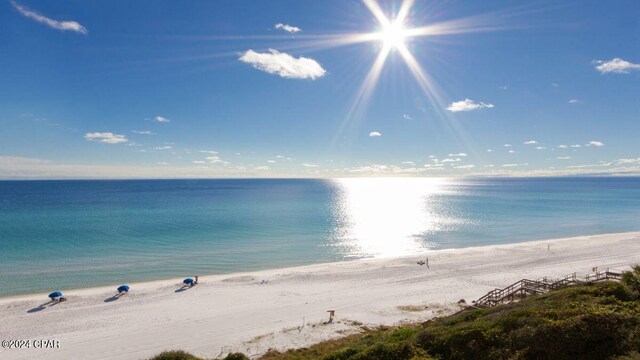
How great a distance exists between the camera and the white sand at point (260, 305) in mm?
21344

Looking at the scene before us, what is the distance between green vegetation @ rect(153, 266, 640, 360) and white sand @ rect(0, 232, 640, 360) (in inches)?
373

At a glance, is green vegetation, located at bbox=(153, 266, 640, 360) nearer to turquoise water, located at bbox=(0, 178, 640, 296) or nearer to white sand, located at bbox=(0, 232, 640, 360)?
white sand, located at bbox=(0, 232, 640, 360)

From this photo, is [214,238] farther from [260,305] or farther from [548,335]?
[548,335]

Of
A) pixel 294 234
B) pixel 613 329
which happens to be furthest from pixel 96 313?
pixel 294 234

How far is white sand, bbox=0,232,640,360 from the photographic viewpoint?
2134 centimetres

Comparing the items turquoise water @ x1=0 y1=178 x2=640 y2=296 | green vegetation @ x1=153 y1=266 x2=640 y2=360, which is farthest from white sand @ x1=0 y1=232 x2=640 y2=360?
green vegetation @ x1=153 y1=266 x2=640 y2=360

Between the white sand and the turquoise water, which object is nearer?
the white sand

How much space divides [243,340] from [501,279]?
27203 millimetres

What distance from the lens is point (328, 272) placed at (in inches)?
1465

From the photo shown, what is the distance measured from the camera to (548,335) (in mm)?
11484

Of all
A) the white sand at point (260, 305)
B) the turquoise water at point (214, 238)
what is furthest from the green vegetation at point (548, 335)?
the turquoise water at point (214, 238)

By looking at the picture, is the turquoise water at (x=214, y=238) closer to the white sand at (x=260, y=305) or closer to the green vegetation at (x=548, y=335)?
the white sand at (x=260, y=305)

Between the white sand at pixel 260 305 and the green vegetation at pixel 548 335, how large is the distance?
9467mm

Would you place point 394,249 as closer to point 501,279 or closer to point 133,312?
point 501,279
